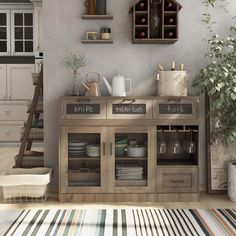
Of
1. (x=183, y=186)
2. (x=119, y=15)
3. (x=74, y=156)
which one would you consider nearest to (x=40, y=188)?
(x=74, y=156)

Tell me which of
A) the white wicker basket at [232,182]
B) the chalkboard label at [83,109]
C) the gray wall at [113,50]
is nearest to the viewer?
the chalkboard label at [83,109]

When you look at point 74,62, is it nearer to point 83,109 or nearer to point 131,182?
point 83,109

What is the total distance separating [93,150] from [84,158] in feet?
0.39

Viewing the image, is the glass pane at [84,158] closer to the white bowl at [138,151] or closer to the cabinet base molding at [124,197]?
the cabinet base molding at [124,197]

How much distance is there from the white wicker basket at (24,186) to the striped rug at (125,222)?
319 millimetres

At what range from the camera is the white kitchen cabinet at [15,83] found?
768cm

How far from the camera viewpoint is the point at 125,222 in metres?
3.22

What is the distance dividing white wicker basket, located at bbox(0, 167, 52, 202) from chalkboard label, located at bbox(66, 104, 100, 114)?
2.23 ft

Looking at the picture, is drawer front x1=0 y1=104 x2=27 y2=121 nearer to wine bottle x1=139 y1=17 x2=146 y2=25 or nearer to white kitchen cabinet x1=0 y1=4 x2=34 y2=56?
white kitchen cabinet x1=0 y1=4 x2=34 y2=56

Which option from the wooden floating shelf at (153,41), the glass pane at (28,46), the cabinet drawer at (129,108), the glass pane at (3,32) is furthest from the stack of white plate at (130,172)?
the glass pane at (3,32)

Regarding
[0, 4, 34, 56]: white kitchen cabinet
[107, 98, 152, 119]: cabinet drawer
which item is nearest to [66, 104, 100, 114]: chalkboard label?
[107, 98, 152, 119]: cabinet drawer

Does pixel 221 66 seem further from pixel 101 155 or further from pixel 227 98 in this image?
pixel 101 155

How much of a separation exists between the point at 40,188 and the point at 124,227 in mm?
1124

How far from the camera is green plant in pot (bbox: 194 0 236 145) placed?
3738 mm
